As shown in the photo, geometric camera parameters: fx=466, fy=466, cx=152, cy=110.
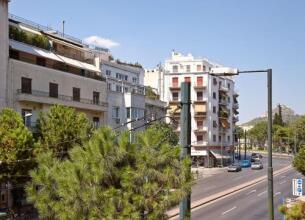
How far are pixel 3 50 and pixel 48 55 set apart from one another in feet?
22.3

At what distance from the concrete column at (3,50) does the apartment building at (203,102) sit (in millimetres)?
49991

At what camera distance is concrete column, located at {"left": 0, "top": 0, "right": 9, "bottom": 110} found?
35.8m

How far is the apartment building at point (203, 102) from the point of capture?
84875 mm

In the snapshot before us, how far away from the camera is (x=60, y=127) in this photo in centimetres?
3575

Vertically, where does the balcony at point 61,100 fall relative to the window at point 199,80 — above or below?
below

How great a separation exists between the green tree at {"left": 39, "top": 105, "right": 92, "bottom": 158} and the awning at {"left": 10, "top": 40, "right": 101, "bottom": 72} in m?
6.53

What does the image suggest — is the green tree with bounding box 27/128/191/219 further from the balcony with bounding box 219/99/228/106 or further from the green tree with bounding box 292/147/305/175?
the balcony with bounding box 219/99/228/106

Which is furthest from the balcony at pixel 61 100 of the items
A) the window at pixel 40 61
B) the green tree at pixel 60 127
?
the window at pixel 40 61

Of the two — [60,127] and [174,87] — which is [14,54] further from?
[174,87]

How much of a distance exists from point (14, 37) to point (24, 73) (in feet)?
13.2

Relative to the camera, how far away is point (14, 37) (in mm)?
40188

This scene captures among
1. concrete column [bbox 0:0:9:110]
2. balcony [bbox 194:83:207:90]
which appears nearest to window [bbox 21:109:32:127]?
concrete column [bbox 0:0:9:110]

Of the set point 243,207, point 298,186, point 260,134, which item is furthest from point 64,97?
point 260,134

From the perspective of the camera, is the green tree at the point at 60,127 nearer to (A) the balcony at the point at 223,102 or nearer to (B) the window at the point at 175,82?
(B) the window at the point at 175,82
